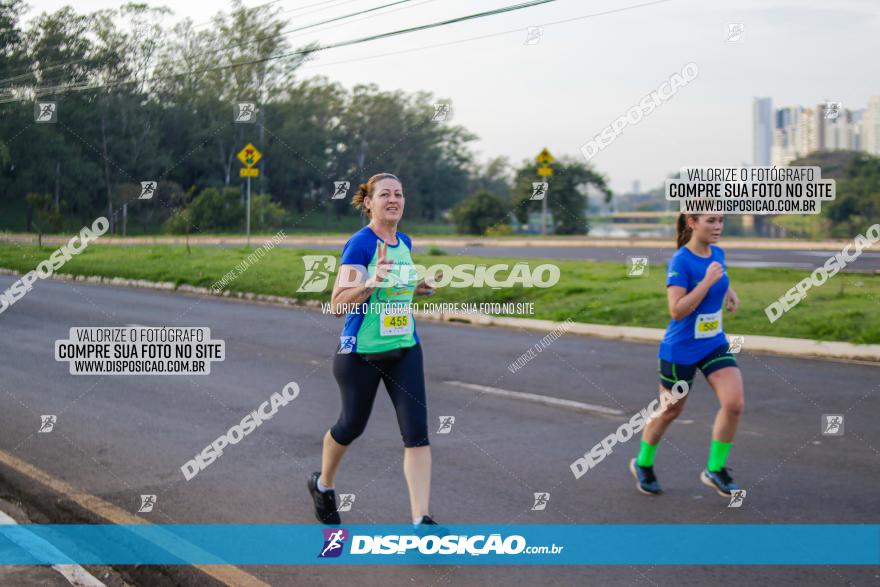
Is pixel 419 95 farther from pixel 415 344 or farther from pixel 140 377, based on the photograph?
pixel 415 344

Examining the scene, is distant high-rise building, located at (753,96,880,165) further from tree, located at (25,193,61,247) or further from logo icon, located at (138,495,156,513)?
logo icon, located at (138,495,156,513)

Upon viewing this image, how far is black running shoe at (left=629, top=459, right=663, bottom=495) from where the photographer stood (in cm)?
616

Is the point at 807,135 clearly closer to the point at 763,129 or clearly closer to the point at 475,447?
the point at 763,129

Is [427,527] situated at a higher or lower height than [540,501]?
higher

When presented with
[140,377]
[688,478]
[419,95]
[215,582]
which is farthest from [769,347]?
[419,95]

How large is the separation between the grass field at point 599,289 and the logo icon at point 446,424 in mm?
6290

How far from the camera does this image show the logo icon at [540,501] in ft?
19.3

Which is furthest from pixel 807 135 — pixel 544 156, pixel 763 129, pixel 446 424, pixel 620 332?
pixel 446 424

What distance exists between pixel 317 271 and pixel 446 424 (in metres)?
15.4

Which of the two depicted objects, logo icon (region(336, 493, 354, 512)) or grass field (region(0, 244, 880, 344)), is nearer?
logo icon (region(336, 493, 354, 512))

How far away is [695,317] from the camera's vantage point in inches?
239

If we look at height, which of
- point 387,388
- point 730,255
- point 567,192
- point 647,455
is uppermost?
point 567,192

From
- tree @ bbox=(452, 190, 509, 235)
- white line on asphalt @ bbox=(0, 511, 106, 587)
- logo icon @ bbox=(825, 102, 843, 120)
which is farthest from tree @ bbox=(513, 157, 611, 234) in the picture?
white line on asphalt @ bbox=(0, 511, 106, 587)

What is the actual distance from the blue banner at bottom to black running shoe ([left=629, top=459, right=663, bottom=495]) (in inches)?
25.6
